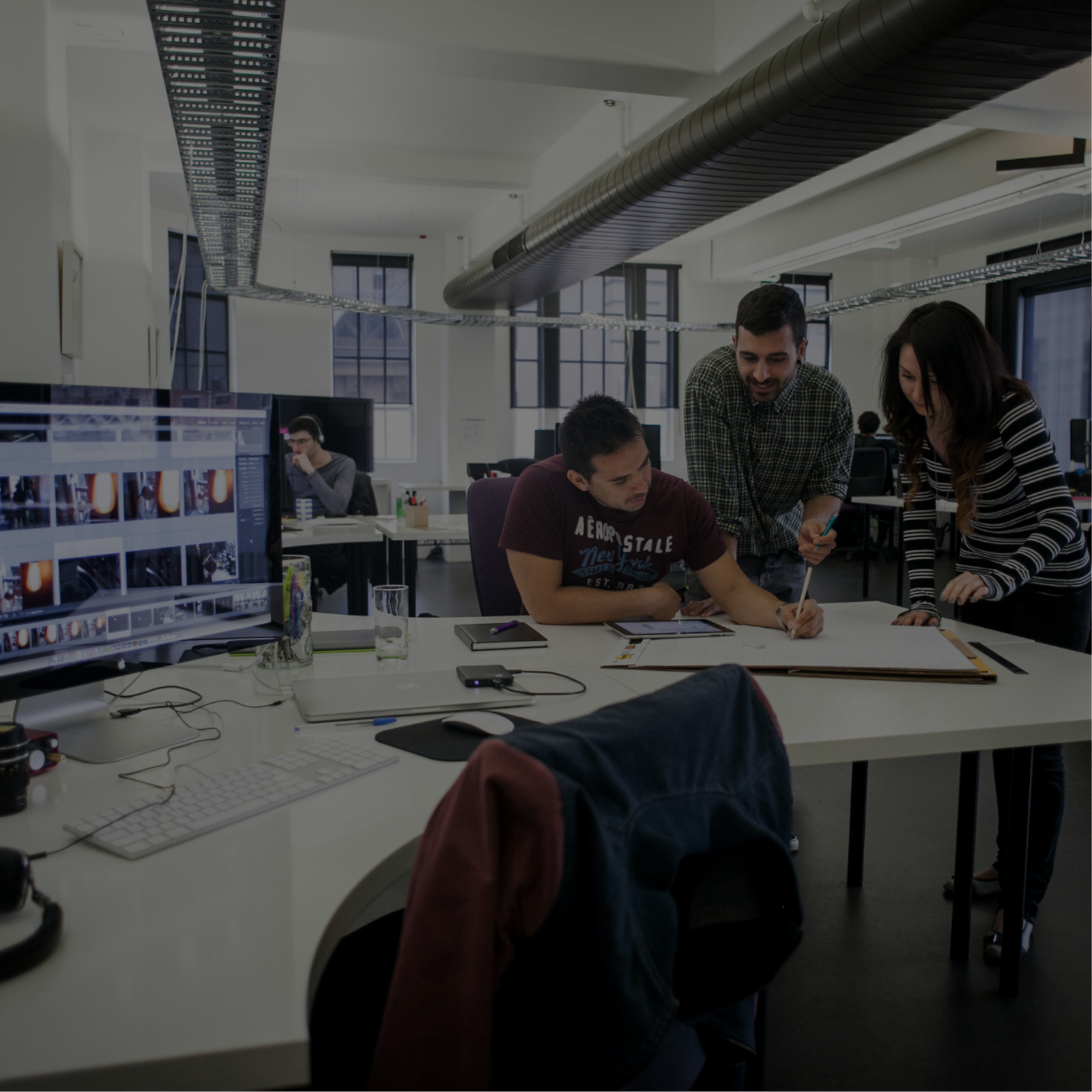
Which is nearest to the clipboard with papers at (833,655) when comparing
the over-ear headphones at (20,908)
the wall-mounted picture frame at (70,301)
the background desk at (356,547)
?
the over-ear headphones at (20,908)

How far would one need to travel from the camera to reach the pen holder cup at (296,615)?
5.26ft

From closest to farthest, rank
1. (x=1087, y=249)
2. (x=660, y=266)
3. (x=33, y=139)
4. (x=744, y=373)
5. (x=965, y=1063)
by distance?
(x=965, y=1063) → (x=744, y=373) → (x=33, y=139) → (x=1087, y=249) → (x=660, y=266)

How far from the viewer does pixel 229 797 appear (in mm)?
1011

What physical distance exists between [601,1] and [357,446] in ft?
11.8

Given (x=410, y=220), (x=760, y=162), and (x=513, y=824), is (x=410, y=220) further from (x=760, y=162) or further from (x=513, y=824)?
(x=513, y=824)

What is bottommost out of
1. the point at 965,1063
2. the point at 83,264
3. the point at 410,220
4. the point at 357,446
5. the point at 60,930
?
the point at 965,1063

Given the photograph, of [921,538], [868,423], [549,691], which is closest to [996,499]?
[921,538]

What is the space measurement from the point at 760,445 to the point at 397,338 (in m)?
7.93

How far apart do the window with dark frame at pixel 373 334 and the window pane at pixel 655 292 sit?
2.74 meters

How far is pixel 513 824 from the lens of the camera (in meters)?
0.60

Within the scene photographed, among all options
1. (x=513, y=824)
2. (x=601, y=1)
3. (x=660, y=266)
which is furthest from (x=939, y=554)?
(x=513, y=824)

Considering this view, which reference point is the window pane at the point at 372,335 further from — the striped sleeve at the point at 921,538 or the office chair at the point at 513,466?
the striped sleeve at the point at 921,538

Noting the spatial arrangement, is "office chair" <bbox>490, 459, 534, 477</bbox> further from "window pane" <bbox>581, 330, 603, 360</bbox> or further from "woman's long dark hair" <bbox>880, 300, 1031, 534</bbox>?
"woman's long dark hair" <bbox>880, 300, 1031, 534</bbox>

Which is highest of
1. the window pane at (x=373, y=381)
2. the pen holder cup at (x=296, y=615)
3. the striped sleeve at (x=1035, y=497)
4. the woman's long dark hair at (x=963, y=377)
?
the window pane at (x=373, y=381)
